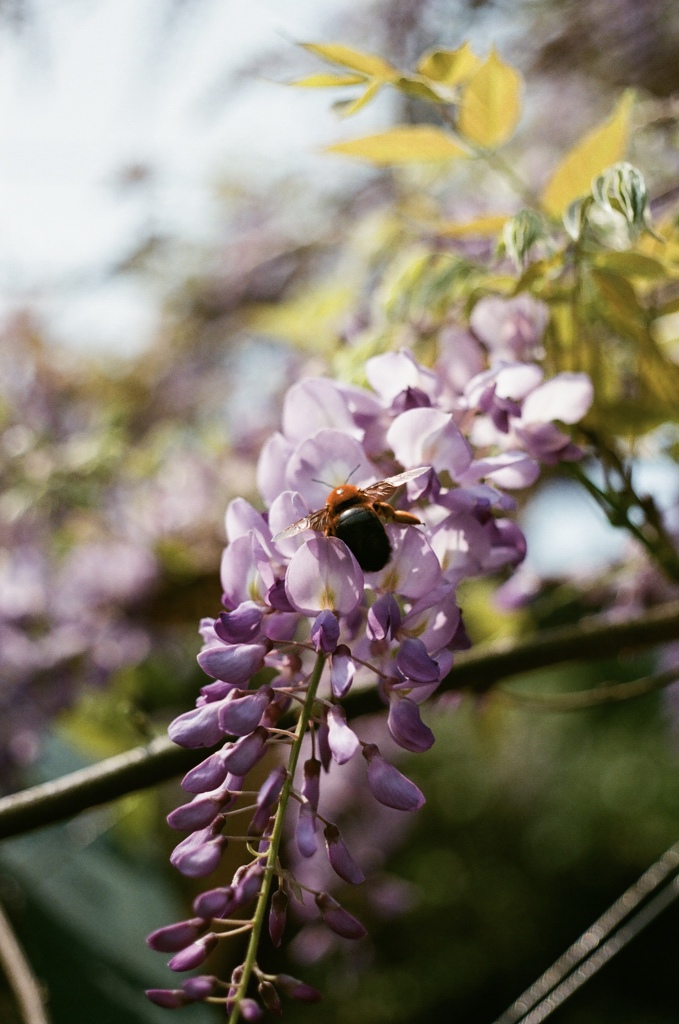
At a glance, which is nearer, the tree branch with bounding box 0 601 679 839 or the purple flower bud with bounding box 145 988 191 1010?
the purple flower bud with bounding box 145 988 191 1010

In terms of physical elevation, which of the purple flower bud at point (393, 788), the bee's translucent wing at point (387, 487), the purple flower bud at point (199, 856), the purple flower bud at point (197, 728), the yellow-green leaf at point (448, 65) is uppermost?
the yellow-green leaf at point (448, 65)

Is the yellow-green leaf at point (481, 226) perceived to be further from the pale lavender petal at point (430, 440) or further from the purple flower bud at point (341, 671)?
the purple flower bud at point (341, 671)

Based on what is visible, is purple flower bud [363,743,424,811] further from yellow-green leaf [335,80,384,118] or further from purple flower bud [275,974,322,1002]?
yellow-green leaf [335,80,384,118]

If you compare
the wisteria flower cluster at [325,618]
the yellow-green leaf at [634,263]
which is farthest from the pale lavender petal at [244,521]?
the yellow-green leaf at [634,263]

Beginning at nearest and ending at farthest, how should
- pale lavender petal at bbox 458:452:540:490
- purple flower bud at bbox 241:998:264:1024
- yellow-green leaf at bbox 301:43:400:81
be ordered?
purple flower bud at bbox 241:998:264:1024 < pale lavender petal at bbox 458:452:540:490 < yellow-green leaf at bbox 301:43:400:81

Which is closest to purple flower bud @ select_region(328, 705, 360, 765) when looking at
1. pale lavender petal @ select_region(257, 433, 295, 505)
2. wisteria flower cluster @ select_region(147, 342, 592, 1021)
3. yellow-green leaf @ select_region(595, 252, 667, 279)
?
wisteria flower cluster @ select_region(147, 342, 592, 1021)

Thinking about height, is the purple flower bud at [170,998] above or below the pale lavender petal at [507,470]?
below

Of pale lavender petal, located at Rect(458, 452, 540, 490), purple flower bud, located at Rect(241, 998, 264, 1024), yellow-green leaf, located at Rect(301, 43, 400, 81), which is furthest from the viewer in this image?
yellow-green leaf, located at Rect(301, 43, 400, 81)

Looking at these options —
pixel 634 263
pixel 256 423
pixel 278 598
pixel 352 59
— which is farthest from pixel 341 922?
pixel 256 423
